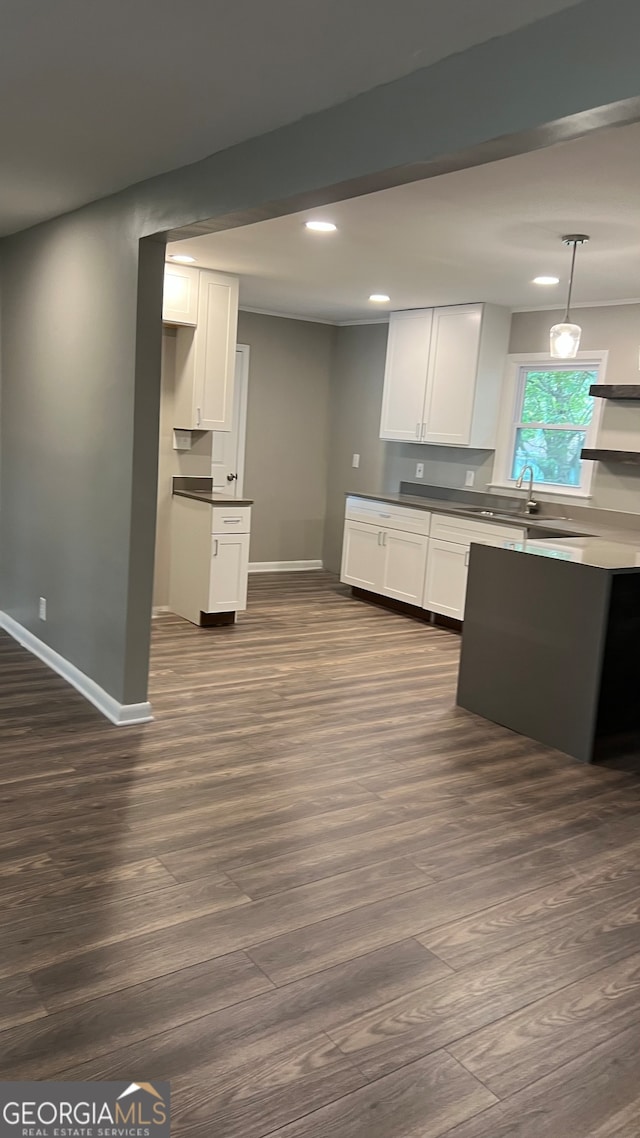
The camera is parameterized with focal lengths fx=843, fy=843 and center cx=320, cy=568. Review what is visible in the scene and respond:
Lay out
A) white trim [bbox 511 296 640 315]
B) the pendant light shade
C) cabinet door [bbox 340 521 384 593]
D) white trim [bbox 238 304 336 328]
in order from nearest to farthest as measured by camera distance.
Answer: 1. the pendant light shade
2. white trim [bbox 511 296 640 315]
3. cabinet door [bbox 340 521 384 593]
4. white trim [bbox 238 304 336 328]

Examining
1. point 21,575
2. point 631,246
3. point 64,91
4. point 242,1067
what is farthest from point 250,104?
point 21,575

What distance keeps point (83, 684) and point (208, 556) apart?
60.5 inches

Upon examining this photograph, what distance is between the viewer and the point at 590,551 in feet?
14.2

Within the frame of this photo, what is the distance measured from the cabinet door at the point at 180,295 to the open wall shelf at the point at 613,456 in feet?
8.98

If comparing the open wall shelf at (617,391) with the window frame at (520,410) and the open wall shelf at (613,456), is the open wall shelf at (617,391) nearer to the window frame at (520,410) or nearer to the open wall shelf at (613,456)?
the window frame at (520,410)

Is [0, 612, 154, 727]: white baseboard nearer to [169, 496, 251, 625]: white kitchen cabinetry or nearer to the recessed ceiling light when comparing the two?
[169, 496, 251, 625]: white kitchen cabinetry

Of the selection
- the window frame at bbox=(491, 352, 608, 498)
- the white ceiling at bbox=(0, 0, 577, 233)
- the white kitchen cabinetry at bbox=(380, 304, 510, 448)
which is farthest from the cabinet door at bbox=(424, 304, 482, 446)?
the white ceiling at bbox=(0, 0, 577, 233)

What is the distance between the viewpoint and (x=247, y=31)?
6.59ft

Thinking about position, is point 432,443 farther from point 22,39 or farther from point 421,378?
point 22,39

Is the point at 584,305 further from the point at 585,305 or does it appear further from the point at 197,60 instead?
the point at 197,60

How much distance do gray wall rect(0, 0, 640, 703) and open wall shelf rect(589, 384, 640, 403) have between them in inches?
119

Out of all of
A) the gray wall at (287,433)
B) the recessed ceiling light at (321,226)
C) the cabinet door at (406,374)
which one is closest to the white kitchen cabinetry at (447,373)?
the cabinet door at (406,374)

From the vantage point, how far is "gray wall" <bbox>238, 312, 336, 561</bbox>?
7.42 meters

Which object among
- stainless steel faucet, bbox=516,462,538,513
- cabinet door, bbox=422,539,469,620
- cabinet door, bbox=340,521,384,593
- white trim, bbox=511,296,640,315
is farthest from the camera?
cabinet door, bbox=340,521,384,593
